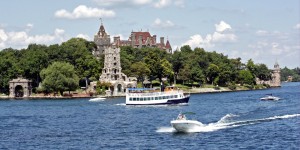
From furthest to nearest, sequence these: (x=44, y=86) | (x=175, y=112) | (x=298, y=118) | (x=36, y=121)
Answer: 1. (x=44, y=86)
2. (x=175, y=112)
3. (x=36, y=121)
4. (x=298, y=118)

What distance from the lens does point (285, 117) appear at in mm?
96938

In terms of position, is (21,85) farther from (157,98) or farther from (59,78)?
(157,98)

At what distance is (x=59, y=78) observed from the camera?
188 m

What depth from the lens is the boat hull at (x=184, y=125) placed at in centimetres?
7875

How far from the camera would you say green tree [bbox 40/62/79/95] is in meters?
188

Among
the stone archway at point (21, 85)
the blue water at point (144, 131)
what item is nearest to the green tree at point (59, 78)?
the stone archway at point (21, 85)

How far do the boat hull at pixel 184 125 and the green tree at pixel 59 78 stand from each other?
11175 cm

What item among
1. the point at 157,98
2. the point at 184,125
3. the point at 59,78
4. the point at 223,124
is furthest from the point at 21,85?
Result: the point at 184,125

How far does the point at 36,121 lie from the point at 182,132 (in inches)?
1358

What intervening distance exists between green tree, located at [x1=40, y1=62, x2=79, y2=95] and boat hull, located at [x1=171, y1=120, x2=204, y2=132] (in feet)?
367

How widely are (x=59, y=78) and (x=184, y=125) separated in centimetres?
11377

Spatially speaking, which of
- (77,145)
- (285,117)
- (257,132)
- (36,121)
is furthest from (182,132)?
(36,121)

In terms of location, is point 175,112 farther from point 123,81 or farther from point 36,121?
point 123,81

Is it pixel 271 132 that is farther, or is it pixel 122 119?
pixel 122 119
